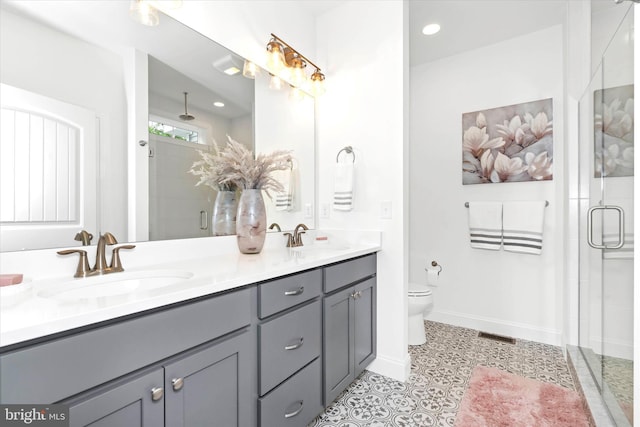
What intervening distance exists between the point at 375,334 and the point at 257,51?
6.49 ft

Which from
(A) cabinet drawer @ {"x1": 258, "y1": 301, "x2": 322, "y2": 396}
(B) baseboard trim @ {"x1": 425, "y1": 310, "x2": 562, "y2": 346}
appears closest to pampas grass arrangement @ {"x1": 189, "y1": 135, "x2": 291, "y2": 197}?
(A) cabinet drawer @ {"x1": 258, "y1": 301, "x2": 322, "y2": 396}

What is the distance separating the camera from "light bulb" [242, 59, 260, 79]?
6.15ft

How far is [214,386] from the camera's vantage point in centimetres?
97

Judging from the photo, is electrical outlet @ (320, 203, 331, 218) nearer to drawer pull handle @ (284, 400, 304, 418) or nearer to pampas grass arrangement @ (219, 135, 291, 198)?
pampas grass arrangement @ (219, 135, 291, 198)

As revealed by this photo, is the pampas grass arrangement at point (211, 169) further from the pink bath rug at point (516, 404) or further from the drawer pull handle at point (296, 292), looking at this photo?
the pink bath rug at point (516, 404)

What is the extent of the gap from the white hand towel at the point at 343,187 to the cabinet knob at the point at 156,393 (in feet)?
5.01

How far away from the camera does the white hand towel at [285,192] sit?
2.12 metres

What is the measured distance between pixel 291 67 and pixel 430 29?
1291 mm

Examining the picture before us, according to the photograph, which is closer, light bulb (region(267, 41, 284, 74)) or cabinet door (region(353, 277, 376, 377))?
cabinet door (region(353, 277, 376, 377))

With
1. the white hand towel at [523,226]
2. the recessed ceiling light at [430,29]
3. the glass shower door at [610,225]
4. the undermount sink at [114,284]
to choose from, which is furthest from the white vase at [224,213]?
the white hand towel at [523,226]

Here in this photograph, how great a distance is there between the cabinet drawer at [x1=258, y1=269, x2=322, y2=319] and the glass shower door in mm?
1357

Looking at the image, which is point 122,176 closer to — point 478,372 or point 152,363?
point 152,363

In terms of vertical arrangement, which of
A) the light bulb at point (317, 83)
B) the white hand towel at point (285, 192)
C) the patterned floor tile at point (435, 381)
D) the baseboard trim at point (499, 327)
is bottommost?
the patterned floor tile at point (435, 381)

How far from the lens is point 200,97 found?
5.40ft
